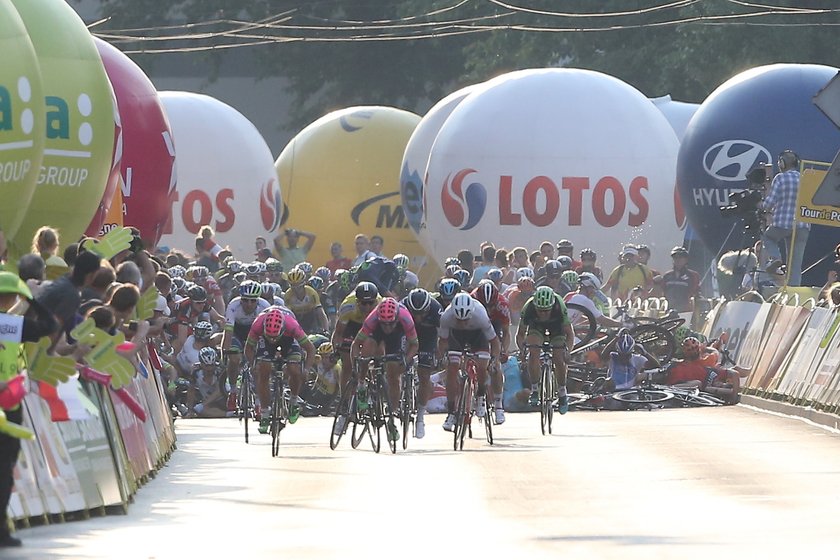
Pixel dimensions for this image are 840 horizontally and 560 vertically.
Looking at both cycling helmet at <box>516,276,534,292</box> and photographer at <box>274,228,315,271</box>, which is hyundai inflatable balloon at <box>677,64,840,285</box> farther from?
photographer at <box>274,228,315,271</box>

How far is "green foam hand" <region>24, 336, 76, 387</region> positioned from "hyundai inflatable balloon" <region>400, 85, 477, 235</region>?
Result: 2783 cm

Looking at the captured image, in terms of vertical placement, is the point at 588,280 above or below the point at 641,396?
above

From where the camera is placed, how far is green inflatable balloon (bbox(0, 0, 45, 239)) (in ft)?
58.7

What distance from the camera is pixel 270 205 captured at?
4303 centimetres

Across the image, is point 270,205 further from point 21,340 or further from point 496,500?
point 21,340

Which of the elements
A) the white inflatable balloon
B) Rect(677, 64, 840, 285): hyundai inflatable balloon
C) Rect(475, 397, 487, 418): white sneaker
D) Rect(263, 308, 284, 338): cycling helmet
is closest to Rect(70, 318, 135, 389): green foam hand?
Rect(263, 308, 284, 338): cycling helmet

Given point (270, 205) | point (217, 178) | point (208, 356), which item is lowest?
point (270, 205)

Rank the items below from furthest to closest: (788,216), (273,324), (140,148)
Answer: (788,216) → (140,148) → (273,324)

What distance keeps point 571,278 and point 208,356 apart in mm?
5707

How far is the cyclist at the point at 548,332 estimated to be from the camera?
23062mm

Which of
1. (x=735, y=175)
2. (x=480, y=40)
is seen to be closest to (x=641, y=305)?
(x=735, y=175)

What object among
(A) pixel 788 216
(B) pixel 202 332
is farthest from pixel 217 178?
(A) pixel 788 216

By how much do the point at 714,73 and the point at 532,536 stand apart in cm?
4345

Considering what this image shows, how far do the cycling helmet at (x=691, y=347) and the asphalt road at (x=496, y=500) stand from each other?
4.35m
